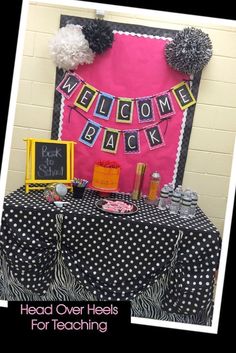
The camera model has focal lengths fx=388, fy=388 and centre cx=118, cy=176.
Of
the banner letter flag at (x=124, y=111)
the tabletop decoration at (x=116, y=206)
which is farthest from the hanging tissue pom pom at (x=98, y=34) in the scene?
the tabletop decoration at (x=116, y=206)

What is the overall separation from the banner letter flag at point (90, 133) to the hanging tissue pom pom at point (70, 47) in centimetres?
41

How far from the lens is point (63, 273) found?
2.30m

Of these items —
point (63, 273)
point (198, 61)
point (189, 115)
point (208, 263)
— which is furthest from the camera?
point (189, 115)

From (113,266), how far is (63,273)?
12.3 inches

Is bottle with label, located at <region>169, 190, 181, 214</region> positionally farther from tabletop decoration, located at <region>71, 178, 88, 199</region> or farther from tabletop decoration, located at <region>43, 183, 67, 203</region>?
tabletop decoration, located at <region>43, 183, 67, 203</region>

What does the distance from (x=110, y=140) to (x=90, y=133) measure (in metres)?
0.15

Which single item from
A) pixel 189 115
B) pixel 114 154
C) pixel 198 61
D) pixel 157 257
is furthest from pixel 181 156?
pixel 157 257

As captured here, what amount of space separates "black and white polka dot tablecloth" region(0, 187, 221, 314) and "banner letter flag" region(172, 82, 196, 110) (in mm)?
848

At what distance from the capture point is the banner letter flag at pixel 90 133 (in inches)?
105

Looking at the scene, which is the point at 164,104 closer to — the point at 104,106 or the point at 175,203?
the point at 104,106

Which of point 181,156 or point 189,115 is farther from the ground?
point 189,115

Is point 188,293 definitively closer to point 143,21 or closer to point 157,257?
point 157,257

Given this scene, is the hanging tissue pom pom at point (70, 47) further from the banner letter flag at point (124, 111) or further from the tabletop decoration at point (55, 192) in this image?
the tabletop decoration at point (55, 192)

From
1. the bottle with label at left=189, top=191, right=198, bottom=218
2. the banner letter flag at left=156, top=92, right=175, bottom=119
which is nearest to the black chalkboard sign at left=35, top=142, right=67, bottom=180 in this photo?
the banner letter flag at left=156, top=92, right=175, bottom=119
